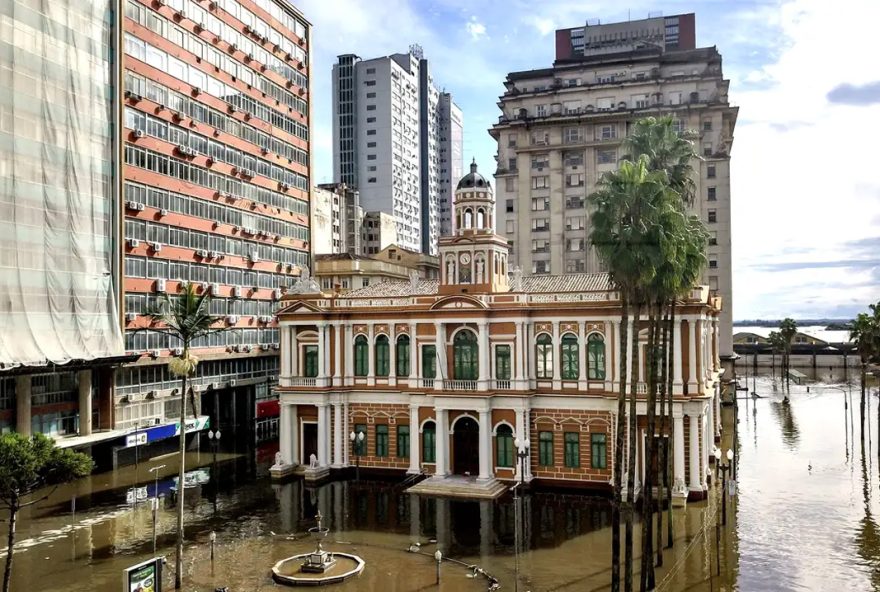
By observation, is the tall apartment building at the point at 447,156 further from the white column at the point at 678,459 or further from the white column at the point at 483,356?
the white column at the point at 678,459

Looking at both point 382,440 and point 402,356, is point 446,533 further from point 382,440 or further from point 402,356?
point 402,356

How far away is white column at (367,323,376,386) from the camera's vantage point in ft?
151

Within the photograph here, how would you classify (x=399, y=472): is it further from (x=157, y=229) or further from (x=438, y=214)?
(x=438, y=214)

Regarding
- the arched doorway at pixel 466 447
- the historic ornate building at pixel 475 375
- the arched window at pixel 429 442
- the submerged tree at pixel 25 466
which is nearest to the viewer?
the submerged tree at pixel 25 466

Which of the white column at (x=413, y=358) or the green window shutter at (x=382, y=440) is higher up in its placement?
the white column at (x=413, y=358)

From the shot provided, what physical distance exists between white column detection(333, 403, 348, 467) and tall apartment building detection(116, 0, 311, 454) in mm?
14217

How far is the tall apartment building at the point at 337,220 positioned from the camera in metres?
117

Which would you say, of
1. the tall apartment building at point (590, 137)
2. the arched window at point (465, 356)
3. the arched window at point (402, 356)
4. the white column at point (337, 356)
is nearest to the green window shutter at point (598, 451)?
the arched window at point (465, 356)

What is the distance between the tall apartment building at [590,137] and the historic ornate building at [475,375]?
34.6 m

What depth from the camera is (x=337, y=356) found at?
46.6m

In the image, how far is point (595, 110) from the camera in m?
82.0

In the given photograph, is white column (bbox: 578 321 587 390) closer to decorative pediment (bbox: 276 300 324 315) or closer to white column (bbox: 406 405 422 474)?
white column (bbox: 406 405 422 474)

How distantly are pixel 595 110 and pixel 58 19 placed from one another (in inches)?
2169

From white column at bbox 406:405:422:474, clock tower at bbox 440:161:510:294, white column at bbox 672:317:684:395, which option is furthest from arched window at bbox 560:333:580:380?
white column at bbox 406:405:422:474
